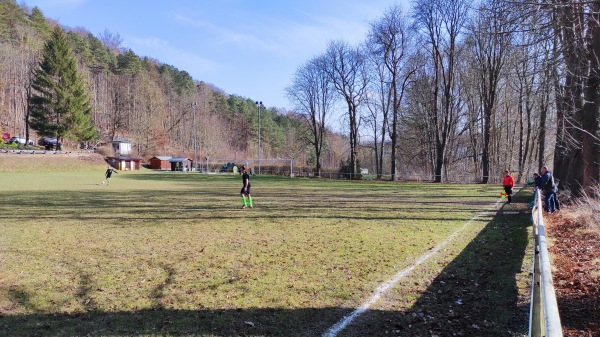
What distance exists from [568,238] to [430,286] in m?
5.46

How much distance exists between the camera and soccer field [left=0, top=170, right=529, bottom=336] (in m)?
4.32

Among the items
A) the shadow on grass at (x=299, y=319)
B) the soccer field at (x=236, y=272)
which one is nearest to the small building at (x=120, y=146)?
the soccer field at (x=236, y=272)

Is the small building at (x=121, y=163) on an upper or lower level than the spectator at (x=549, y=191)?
upper

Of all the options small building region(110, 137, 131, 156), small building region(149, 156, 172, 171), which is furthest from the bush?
small building region(110, 137, 131, 156)

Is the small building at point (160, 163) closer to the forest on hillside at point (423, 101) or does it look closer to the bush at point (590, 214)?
the forest on hillside at point (423, 101)

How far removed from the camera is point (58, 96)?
61062 mm

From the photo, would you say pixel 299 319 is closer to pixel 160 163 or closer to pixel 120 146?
pixel 160 163

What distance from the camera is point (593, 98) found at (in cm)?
1146

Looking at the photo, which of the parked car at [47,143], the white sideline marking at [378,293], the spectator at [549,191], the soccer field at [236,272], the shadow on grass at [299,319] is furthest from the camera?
the parked car at [47,143]

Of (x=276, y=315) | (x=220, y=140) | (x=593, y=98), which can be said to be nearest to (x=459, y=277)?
(x=276, y=315)

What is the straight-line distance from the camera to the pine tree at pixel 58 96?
198 ft

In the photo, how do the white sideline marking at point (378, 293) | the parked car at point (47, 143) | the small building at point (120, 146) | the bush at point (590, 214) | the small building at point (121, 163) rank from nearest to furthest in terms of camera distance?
the white sideline marking at point (378, 293) < the bush at point (590, 214) < the parked car at point (47, 143) < the small building at point (121, 163) < the small building at point (120, 146)

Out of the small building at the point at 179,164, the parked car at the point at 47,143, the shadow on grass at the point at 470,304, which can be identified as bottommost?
the shadow on grass at the point at 470,304

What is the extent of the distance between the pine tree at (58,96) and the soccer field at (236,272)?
5811cm
